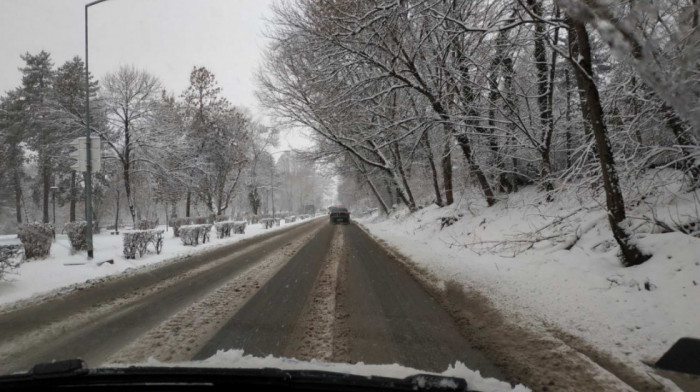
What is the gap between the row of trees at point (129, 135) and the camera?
2491 cm

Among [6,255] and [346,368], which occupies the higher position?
[6,255]

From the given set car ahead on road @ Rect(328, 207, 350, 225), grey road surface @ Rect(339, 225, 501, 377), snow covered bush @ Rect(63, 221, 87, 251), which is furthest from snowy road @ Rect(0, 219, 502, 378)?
car ahead on road @ Rect(328, 207, 350, 225)

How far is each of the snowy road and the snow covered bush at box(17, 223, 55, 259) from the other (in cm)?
464

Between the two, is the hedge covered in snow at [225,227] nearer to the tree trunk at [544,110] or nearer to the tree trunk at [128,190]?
the tree trunk at [128,190]

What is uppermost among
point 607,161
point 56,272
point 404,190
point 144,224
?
point 404,190

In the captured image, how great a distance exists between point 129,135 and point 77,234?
1473cm

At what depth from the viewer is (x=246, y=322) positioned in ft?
15.3

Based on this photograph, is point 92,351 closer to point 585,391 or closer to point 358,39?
point 585,391

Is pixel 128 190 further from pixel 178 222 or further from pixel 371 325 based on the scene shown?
pixel 371 325

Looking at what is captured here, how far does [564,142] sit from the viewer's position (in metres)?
10.6

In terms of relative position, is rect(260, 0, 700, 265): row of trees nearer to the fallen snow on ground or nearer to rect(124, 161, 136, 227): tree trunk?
the fallen snow on ground

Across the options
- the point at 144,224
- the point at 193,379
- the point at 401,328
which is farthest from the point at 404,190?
the point at 193,379

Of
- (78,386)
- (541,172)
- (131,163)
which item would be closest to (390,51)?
(541,172)

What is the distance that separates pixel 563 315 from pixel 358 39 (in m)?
9.00
